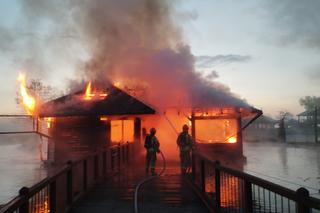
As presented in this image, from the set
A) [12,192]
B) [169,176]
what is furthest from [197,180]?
[12,192]

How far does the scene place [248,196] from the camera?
4.54 meters

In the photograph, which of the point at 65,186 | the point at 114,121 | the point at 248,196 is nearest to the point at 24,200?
the point at 248,196

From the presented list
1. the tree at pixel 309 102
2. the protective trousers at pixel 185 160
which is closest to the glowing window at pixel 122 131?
the protective trousers at pixel 185 160

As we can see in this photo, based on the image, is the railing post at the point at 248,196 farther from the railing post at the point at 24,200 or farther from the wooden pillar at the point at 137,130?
Result: the wooden pillar at the point at 137,130

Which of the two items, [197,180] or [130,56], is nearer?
[197,180]

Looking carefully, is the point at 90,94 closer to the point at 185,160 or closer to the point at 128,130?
the point at 128,130

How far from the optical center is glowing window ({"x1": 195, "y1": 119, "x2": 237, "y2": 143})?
1869 centimetres

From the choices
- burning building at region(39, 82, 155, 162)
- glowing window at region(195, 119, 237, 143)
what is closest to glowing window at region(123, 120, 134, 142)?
burning building at region(39, 82, 155, 162)

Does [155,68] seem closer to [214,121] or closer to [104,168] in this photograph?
[214,121]

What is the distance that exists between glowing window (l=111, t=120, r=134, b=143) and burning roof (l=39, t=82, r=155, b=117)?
1.62 meters

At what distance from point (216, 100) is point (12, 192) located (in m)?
10.6

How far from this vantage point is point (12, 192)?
11258 millimetres

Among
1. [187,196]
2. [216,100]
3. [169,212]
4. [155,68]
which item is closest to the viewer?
[169,212]

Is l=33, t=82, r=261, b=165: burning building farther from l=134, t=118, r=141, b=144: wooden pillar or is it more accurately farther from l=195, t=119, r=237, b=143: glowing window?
l=134, t=118, r=141, b=144: wooden pillar
